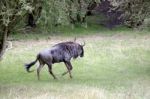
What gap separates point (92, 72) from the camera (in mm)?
25406

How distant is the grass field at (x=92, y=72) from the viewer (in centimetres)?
1630

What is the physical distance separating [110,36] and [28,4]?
23602 millimetres

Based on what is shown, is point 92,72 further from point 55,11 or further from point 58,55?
point 55,11

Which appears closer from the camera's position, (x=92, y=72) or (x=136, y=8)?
(x=136, y=8)

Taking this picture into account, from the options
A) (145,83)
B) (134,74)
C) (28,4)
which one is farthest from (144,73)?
(28,4)

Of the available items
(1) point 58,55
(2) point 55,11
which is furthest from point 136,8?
(2) point 55,11

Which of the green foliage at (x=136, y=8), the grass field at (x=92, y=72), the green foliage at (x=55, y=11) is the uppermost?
the green foliage at (x=55, y=11)

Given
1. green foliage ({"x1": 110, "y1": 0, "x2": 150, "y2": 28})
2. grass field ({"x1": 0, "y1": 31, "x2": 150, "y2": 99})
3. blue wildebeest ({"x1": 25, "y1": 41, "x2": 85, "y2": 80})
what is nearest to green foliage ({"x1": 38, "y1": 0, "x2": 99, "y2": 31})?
grass field ({"x1": 0, "y1": 31, "x2": 150, "y2": 99})

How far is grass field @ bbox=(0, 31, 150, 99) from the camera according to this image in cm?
1630

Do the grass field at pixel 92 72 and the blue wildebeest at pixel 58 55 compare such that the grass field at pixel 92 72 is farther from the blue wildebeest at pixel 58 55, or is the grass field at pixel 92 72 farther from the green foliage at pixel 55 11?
the green foliage at pixel 55 11

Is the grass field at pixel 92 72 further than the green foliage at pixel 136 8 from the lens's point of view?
No

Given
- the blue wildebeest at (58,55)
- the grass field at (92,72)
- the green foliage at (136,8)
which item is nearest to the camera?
the grass field at (92,72)

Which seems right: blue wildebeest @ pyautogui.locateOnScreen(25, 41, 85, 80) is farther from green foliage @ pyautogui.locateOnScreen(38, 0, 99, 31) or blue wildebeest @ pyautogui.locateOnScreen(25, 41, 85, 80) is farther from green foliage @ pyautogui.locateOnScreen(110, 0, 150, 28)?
green foliage @ pyautogui.locateOnScreen(38, 0, 99, 31)

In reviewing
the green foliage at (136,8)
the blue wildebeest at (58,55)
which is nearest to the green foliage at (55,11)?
→ the blue wildebeest at (58,55)
